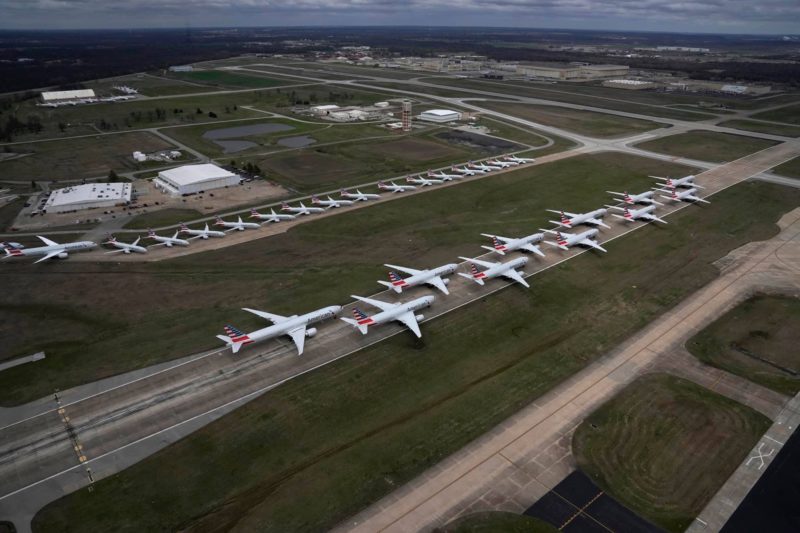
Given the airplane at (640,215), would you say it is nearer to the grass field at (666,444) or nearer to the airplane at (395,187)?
the airplane at (395,187)

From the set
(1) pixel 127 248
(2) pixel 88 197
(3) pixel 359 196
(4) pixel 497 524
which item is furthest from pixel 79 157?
(4) pixel 497 524

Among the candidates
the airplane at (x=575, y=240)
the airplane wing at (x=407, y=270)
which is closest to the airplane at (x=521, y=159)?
the airplane at (x=575, y=240)

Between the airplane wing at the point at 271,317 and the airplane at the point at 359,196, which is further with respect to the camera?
the airplane at the point at 359,196

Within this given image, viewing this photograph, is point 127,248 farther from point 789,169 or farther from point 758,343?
point 789,169

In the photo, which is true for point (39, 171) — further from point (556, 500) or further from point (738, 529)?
point (738, 529)

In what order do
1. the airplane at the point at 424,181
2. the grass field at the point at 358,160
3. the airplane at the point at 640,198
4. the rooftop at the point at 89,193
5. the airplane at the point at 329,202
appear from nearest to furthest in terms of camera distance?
the rooftop at the point at 89,193 < the airplane at the point at 329,202 < the airplane at the point at 640,198 < the airplane at the point at 424,181 < the grass field at the point at 358,160

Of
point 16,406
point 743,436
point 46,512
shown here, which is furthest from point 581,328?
point 16,406

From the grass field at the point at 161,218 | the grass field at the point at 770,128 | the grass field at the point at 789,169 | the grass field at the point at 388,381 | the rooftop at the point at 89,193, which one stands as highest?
the grass field at the point at 770,128
